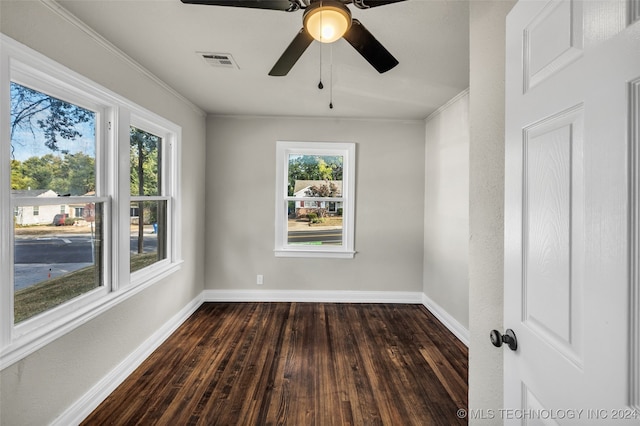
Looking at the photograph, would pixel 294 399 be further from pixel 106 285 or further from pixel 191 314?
pixel 191 314

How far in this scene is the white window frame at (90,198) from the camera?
1.43 m

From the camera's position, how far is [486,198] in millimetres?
1288

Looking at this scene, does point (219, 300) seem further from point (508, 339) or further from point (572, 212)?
point (572, 212)

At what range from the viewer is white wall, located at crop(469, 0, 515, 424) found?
3.97 ft

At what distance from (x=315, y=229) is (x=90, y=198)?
2582mm

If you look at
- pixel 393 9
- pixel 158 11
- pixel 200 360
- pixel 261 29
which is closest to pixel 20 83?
pixel 158 11

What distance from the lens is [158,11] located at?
1.77 metres

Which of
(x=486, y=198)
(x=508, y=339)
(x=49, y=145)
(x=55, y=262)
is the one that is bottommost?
(x=508, y=339)

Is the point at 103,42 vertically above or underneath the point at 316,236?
above

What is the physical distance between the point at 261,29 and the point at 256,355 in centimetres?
259

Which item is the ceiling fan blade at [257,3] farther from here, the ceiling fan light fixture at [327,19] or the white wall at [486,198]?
the white wall at [486,198]

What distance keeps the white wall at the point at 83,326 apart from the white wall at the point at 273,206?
0.73 meters

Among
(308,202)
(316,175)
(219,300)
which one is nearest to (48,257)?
(219,300)

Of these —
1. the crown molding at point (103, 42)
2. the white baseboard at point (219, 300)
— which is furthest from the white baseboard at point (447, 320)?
the crown molding at point (103, 42)
